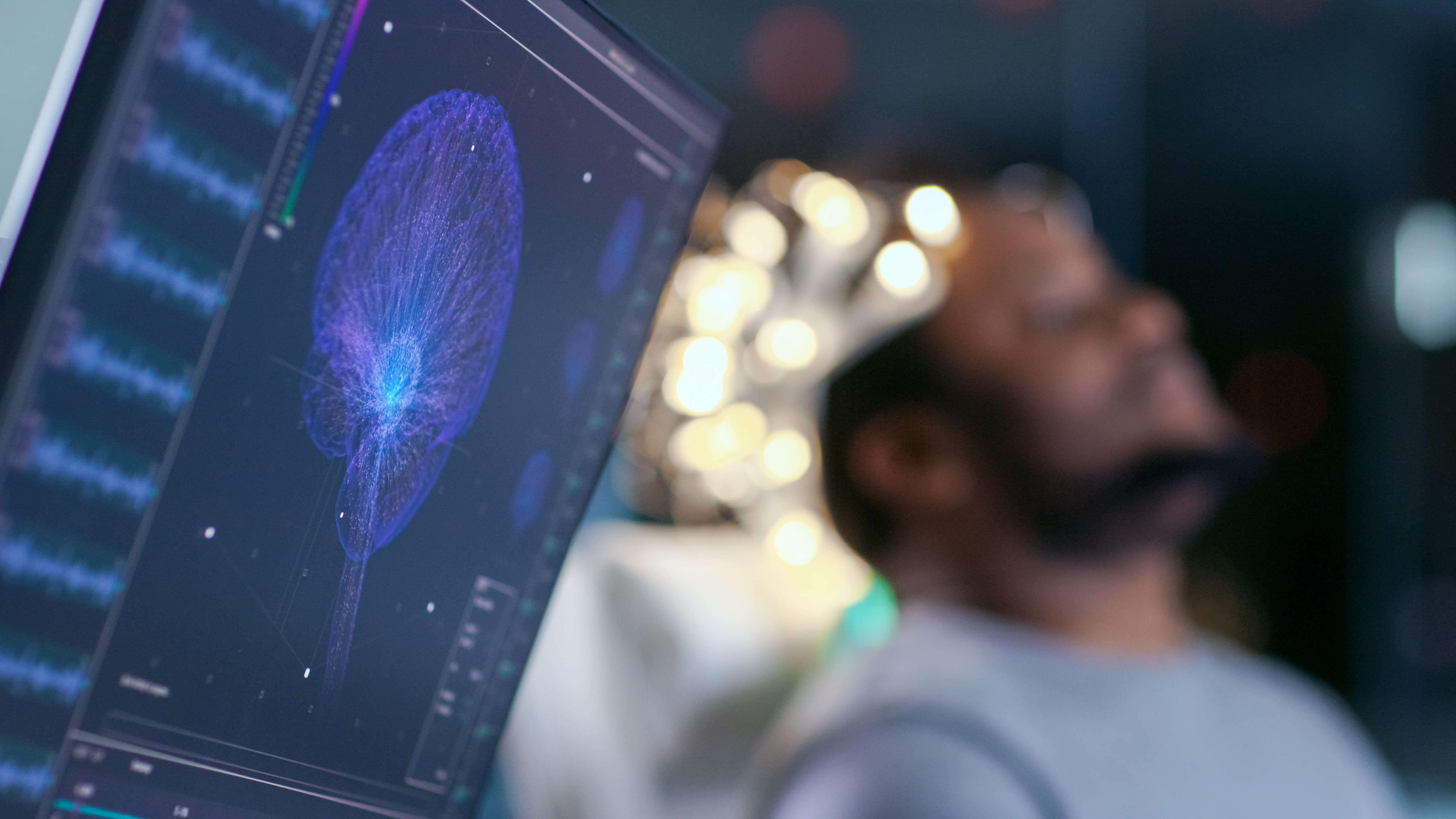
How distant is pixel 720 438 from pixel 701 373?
142 millimetres

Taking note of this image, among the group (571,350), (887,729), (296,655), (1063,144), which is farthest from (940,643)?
(1063,144)

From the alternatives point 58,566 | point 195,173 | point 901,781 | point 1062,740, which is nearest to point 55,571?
point 58,566

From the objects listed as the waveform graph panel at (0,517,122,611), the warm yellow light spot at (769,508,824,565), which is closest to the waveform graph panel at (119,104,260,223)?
the waveform graph panel at (0,517,122,611)

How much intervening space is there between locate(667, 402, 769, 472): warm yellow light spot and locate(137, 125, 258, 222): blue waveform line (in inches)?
45.1

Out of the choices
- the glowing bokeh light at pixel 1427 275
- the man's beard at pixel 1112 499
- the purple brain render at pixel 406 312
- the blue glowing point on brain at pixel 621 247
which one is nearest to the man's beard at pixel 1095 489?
the man's beard at pixel 1112 499

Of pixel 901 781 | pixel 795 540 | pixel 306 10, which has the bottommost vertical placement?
pixel 901 781

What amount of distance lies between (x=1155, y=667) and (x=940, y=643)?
0.94ft

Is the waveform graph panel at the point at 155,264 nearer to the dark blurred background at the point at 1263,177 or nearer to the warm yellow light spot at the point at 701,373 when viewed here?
the warm yellow light spot at the point at 701,373

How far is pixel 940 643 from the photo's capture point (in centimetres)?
126

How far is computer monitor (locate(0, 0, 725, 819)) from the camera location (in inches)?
14.1

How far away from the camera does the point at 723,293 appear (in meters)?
1.42

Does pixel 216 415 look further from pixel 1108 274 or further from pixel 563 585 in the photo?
pixel 1108 274

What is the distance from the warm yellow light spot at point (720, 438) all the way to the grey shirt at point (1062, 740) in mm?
325

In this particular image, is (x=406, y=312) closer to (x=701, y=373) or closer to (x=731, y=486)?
(x=701, y=373)
